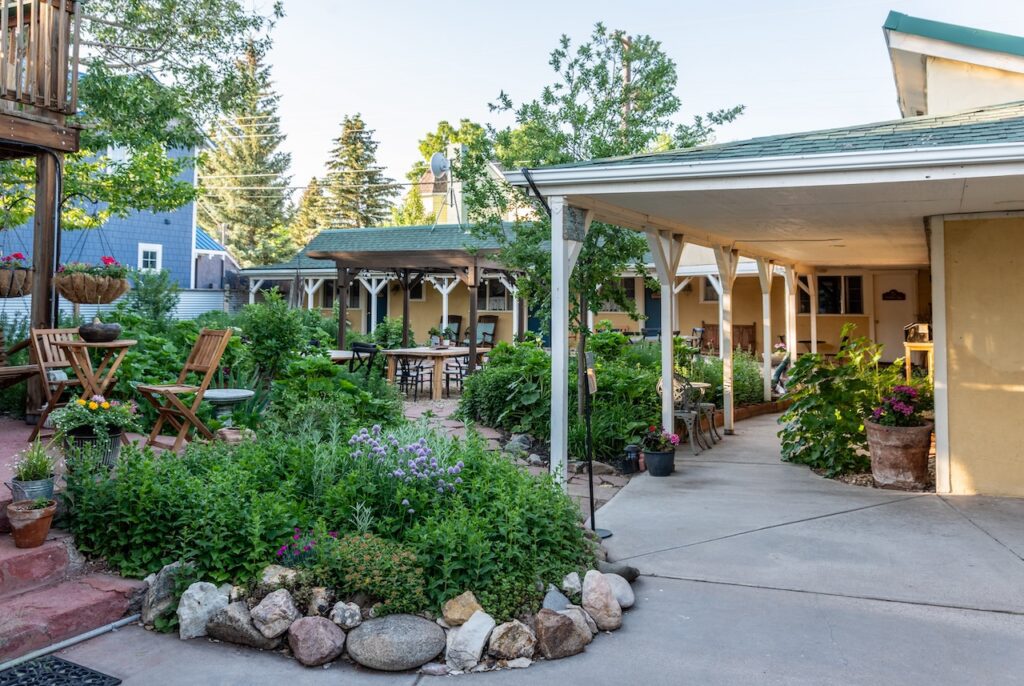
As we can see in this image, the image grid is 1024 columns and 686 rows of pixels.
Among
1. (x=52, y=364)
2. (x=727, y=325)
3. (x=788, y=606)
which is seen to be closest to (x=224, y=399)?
(x=52, y=364)

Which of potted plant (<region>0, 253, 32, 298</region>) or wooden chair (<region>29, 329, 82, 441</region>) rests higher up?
potted plant (<region>0, 253, 32, 298</region>)

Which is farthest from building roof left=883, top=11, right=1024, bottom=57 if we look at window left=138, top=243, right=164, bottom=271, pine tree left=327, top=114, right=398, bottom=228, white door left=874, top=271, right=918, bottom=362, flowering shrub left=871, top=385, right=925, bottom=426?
pine tree left=327, top=114, right=398, bottom=228

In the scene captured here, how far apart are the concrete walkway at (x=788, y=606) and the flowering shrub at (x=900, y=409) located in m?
0.72

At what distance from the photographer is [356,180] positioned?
41.2 metres

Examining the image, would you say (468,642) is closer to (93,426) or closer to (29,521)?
(29,521)

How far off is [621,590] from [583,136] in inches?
233

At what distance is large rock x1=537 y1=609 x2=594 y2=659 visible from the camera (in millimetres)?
3480

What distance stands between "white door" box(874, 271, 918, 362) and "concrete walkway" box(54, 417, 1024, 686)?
11.3m

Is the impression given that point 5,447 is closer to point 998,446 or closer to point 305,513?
point 305,513

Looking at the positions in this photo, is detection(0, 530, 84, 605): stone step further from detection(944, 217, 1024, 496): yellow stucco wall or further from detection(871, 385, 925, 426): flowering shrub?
detection(944, 217, 1024, 496): yellow stucco wall

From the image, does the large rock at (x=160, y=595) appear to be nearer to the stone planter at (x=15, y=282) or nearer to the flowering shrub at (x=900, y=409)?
the stone planter at (x=15, y=282)

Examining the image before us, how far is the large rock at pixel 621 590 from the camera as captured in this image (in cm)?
396

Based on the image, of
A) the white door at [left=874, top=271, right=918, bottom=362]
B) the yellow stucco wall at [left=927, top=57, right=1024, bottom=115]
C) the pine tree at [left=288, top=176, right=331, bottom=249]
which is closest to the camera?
the yellow stucco wall at [left=927, top=57, right=1024, bottom=115]

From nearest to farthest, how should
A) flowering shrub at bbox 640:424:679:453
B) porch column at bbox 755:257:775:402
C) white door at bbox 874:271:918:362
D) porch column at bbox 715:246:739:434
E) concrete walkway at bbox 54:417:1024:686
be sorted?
concrete walkway at bbox 54:417:1024:686, flowering shrub at bbox 640:424:679:453, porch column at bbox 715:246:739:434, porch column at bbox 755:257:775:402, white door at bbox 874:271:918:362
